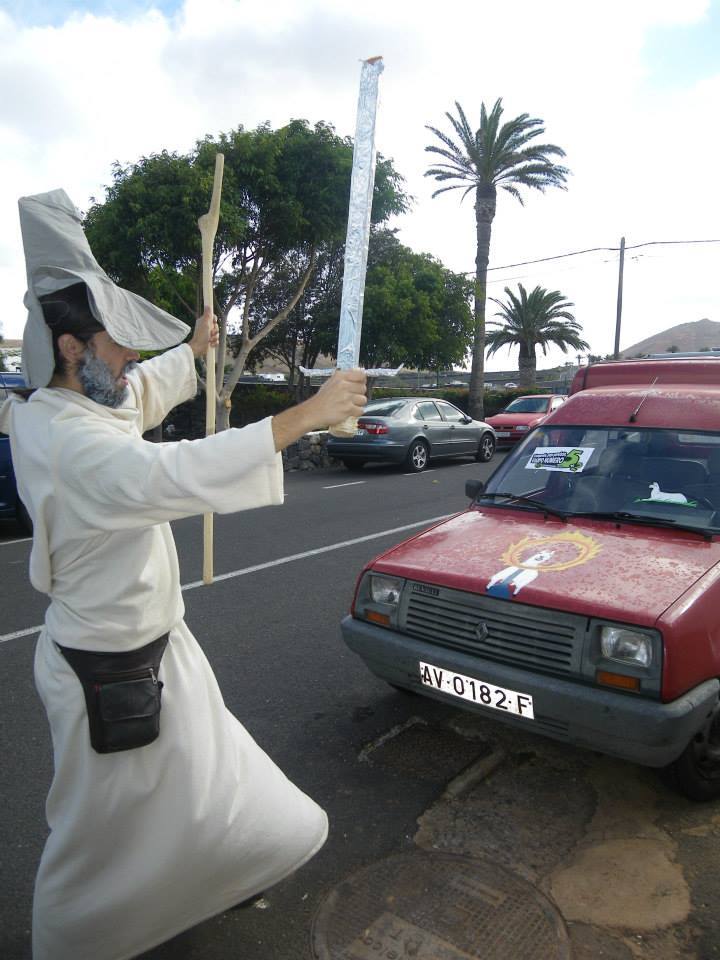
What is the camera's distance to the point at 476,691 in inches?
121

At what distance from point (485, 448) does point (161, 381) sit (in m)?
14.6

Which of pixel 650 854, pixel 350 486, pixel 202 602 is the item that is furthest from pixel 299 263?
pixel 650 854

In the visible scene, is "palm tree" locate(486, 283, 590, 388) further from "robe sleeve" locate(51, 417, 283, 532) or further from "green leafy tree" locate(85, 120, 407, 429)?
"robe sleeve" locate(51, 417, 283, 532)

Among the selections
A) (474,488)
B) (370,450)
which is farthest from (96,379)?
(370,450)

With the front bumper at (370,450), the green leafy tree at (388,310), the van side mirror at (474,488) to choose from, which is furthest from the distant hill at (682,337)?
the van side mirror at (474,488)

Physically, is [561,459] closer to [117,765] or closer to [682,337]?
[117,765]

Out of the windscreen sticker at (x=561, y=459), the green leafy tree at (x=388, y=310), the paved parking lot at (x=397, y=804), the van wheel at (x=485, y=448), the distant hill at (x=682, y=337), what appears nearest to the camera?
the paved parking lot at (x=397, y=804)

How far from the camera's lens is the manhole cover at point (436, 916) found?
229 centimetres

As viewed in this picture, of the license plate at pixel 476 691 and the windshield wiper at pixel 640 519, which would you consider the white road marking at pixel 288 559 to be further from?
the license plate at pixel 476 691

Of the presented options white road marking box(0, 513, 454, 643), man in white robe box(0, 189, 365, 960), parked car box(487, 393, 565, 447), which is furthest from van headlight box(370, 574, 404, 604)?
parked car box(487, 393, 565, 447)

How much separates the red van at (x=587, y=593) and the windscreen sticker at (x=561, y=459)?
0.01 metres

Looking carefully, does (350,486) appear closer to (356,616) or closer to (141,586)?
(356,616)

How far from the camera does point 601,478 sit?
3.91 m

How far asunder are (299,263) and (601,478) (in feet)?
66.3
